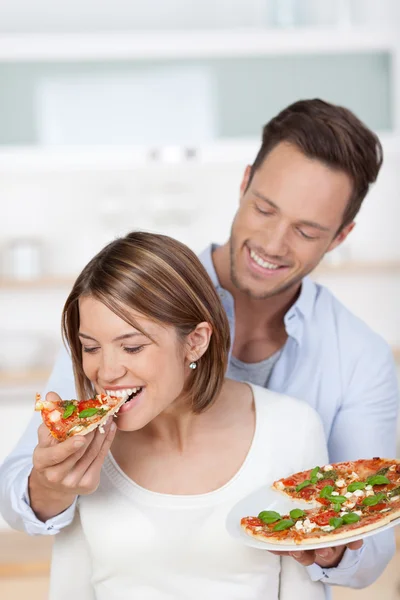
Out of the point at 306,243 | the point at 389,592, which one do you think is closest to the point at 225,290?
the point at 306,243

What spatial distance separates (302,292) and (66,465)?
92 cm

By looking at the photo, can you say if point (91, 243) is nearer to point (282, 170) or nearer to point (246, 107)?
point (246, 107)

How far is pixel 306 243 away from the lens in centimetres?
212

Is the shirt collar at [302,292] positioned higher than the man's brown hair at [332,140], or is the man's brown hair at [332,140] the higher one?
the man's brown hair at [332,140]

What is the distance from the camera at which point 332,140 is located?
2.09 metres

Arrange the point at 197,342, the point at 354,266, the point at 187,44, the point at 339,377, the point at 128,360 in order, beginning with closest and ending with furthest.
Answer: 1. the point at 128,360
2. the point at 197,342
3. the point at 339,377
4. the point at 187,44
5. the point at 354,266

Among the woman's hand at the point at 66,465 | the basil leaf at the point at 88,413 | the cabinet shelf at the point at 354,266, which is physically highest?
the basil leaf at the point at 88,413

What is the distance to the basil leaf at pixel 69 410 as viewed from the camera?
1643 mm

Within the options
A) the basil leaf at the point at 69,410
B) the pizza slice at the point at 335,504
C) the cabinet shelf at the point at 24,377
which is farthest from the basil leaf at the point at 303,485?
the cabinet shelf at the point at 24,377

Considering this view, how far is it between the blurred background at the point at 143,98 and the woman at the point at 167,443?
2.75m

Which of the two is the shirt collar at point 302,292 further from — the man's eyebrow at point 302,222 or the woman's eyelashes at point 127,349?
the woman's eyelashes at point 127,349

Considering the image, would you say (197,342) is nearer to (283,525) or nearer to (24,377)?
(283,525)

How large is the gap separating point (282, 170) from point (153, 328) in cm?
60

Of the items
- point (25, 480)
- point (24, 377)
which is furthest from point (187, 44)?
point (25, 480)
